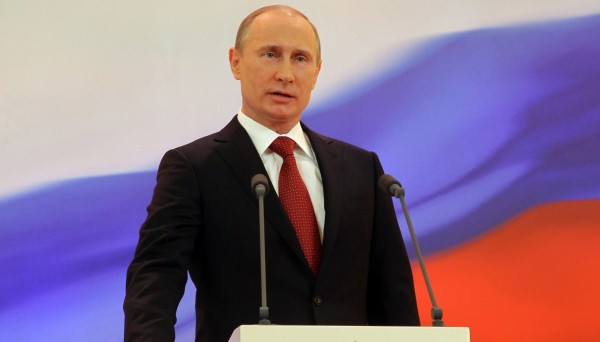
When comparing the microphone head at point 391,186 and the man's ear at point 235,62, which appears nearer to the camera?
the microphone head at point 391,186

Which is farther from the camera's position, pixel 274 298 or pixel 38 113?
pixel 38 113

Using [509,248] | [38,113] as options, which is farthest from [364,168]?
[38,113]

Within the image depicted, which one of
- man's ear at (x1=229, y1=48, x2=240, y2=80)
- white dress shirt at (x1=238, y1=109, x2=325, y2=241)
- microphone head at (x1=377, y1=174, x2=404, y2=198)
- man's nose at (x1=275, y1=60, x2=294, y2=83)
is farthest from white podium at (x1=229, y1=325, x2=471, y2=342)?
man's ear at (x1=229, y1=48, x2=240, y2=80)

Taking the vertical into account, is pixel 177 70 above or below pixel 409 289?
above

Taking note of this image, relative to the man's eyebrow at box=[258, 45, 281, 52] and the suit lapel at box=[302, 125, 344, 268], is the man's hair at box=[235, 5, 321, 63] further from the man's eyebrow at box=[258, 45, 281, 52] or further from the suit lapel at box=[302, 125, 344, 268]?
the suit lapel at box=[302, 125, 344, 268]

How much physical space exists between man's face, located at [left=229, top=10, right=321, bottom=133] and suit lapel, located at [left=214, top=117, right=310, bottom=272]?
3.9 inches

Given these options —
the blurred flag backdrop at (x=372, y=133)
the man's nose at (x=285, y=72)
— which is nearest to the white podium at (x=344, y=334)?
the man's nose at (x=285, y=72)

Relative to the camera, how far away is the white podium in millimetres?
1874

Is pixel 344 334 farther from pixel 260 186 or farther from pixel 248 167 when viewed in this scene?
pixel 248 167

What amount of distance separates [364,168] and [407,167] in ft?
2.94

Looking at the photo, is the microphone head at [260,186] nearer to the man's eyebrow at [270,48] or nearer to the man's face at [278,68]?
the man's face at [278,68]

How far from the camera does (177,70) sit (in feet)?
12.2

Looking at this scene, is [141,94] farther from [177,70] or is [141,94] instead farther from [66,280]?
[66,280]

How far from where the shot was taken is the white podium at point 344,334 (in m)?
1.87
